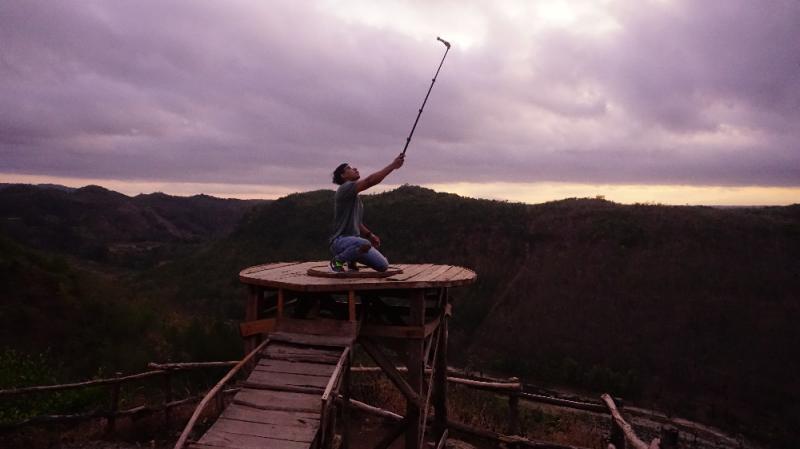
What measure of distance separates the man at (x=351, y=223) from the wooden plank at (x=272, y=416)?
6.09ft

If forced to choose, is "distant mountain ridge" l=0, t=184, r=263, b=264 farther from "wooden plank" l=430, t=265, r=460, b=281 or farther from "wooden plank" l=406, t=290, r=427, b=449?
"wooden plank" l=406, t=290, r=427, b=449

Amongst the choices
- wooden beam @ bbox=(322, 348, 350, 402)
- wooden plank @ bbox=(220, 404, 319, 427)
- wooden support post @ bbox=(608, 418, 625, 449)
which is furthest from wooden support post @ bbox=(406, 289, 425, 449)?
wooden support post @ bbox=(608, 418, 625, 449)

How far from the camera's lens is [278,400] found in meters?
4.56

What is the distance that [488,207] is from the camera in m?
44.3

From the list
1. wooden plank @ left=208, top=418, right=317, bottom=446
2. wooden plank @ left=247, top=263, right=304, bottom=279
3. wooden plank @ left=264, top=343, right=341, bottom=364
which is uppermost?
wooden plank @ left=247, top=263, right=304, bottom=279

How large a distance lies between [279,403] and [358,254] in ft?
6.19

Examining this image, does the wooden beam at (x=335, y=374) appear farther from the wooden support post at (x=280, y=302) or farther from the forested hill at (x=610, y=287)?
the forested hill at (x=610, y=287)

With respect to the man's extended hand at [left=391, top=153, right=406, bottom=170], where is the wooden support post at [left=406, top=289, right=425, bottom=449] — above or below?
below

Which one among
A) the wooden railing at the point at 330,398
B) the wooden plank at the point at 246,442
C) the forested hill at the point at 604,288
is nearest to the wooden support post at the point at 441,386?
the wooden railing at the point at 330,398

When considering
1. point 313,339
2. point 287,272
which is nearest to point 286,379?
point 313,339

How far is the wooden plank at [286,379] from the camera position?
4691 millimetres

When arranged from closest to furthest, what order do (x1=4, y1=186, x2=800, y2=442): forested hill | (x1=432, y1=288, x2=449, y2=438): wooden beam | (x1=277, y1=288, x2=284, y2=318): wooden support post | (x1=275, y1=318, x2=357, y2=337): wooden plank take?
(x1=275, y1=318, x2=357, y2=337): wooden plank < (x1=277, y1=288, x2=284, y2=318): wooden support post < (x1=432, y1=288, x2=449, y2=438): wooden beam < (x1=4, y1=186, x2=800, y2=442): forested hill

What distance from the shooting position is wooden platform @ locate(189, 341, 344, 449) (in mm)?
4117

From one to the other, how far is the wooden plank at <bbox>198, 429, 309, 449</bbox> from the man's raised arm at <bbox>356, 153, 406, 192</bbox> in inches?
107
